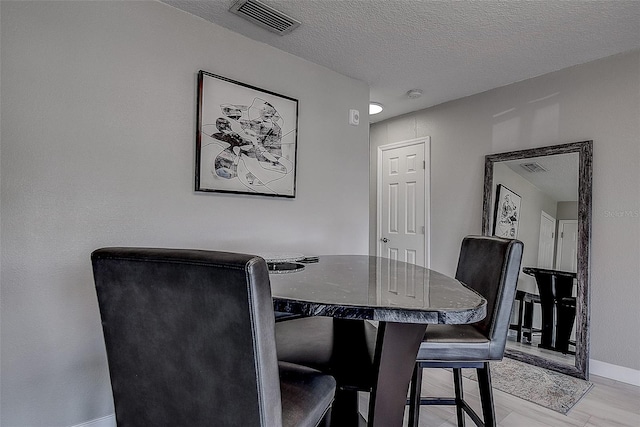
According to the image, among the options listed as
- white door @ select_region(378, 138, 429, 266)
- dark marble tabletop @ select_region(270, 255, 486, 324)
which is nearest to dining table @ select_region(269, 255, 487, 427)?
dark marble tabletop @ select_region(270, 255, 486, 324)

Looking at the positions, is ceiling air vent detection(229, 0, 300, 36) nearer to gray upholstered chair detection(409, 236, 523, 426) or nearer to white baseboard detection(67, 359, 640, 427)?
gray upholstered chair detection(409, 236, 523, 426)

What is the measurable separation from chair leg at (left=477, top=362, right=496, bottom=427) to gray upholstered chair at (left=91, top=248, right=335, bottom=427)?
93 centimetres

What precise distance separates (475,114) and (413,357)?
9.92 ft

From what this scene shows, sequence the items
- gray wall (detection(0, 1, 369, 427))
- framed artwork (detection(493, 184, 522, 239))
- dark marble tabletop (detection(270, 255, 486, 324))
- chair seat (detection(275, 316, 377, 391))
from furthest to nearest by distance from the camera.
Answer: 1. framed artwork (detection(493, 184, 522, 239))
2. gray wall (detection(0, 1, 369, 427))
3. chair seat (detection(275, 316, 377, 391))
4. dark marble tabletop (detection(270, 255, 486, 324))

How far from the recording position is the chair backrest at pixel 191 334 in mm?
689

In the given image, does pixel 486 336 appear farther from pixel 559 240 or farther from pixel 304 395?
pixel 559 240

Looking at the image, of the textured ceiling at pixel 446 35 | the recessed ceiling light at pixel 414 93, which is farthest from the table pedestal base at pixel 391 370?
the recessed ceiling light at pixel 414 93

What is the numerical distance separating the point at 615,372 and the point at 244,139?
121 inches

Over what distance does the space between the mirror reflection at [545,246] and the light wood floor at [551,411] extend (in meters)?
0.37

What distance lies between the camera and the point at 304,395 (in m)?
0.96

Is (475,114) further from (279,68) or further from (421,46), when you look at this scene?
(279,68)

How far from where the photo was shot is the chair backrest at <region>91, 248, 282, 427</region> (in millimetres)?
689

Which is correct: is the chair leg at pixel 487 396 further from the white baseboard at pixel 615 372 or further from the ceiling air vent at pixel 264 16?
the ceiling air vent at pixel 264 16

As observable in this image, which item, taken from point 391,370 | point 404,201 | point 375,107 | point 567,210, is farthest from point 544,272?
point 391,370
